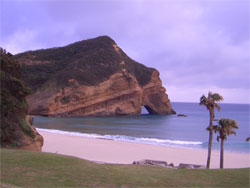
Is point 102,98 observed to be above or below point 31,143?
above

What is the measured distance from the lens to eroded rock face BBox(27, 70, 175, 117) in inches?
2630

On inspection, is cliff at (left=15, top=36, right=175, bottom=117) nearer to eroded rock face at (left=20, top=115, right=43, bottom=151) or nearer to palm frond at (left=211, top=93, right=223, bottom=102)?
eroded rock face at (left=20, top=115, right=43, bottom=151)

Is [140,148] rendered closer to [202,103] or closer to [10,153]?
[202,103]

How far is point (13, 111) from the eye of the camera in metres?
15.8

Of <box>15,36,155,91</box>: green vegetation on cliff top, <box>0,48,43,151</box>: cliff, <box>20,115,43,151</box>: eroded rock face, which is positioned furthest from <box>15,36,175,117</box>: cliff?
<box>0,48,43,151</box>: cliff

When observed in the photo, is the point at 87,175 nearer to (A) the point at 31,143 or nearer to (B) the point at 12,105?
(A) the point at 31,143

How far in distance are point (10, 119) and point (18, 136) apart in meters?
1.12

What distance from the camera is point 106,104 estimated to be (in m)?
75.0

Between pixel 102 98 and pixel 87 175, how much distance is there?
64.3 meters

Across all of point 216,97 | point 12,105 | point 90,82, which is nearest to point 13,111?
point 12,105

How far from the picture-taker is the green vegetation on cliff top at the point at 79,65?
237 feet

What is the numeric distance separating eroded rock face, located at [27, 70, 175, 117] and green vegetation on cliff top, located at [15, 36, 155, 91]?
220 cm

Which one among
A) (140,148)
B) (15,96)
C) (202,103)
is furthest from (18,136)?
(140,148)

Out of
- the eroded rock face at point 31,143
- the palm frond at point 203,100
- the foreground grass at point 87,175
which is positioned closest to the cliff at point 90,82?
the eroded rock face at point 31,143
